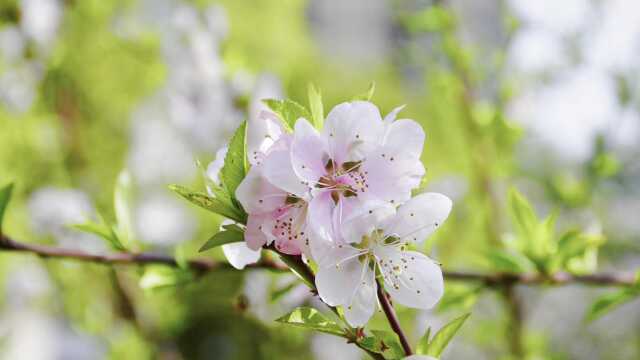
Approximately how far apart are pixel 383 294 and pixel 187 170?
1262 millimetres

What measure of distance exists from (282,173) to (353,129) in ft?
0.16

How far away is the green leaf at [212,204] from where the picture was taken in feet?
1.32

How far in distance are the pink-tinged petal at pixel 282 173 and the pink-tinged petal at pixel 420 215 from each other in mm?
58

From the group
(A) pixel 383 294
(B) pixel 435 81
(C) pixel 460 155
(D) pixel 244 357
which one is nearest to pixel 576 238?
(A) pixel 383 294

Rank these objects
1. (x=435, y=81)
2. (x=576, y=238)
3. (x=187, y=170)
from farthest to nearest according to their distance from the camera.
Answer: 1. (x=187, y=170)
2. (x=435, y=81)
3. (x=576, y=238)

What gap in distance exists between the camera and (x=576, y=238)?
57 centimetres

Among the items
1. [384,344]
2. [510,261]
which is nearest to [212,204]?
[384,344]

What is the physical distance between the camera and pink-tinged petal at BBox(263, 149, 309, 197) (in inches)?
14.6

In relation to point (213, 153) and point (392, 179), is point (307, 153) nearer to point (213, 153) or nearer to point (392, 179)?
point (392, 179)

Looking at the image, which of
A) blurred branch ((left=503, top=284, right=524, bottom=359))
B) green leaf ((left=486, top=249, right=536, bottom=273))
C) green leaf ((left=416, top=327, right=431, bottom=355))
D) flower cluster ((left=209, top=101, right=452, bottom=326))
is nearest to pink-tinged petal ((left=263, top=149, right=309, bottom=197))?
flower cluster ((left=209, top=101, right=452, bottom=326))

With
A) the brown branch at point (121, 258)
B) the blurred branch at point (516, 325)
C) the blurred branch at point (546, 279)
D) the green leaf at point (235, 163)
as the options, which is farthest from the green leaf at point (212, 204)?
the blurred branch at point (516, 325)

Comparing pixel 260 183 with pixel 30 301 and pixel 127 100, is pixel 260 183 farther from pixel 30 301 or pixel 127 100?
pixel 127 100

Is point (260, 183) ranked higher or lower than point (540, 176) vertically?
higher

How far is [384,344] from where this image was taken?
389 mm
